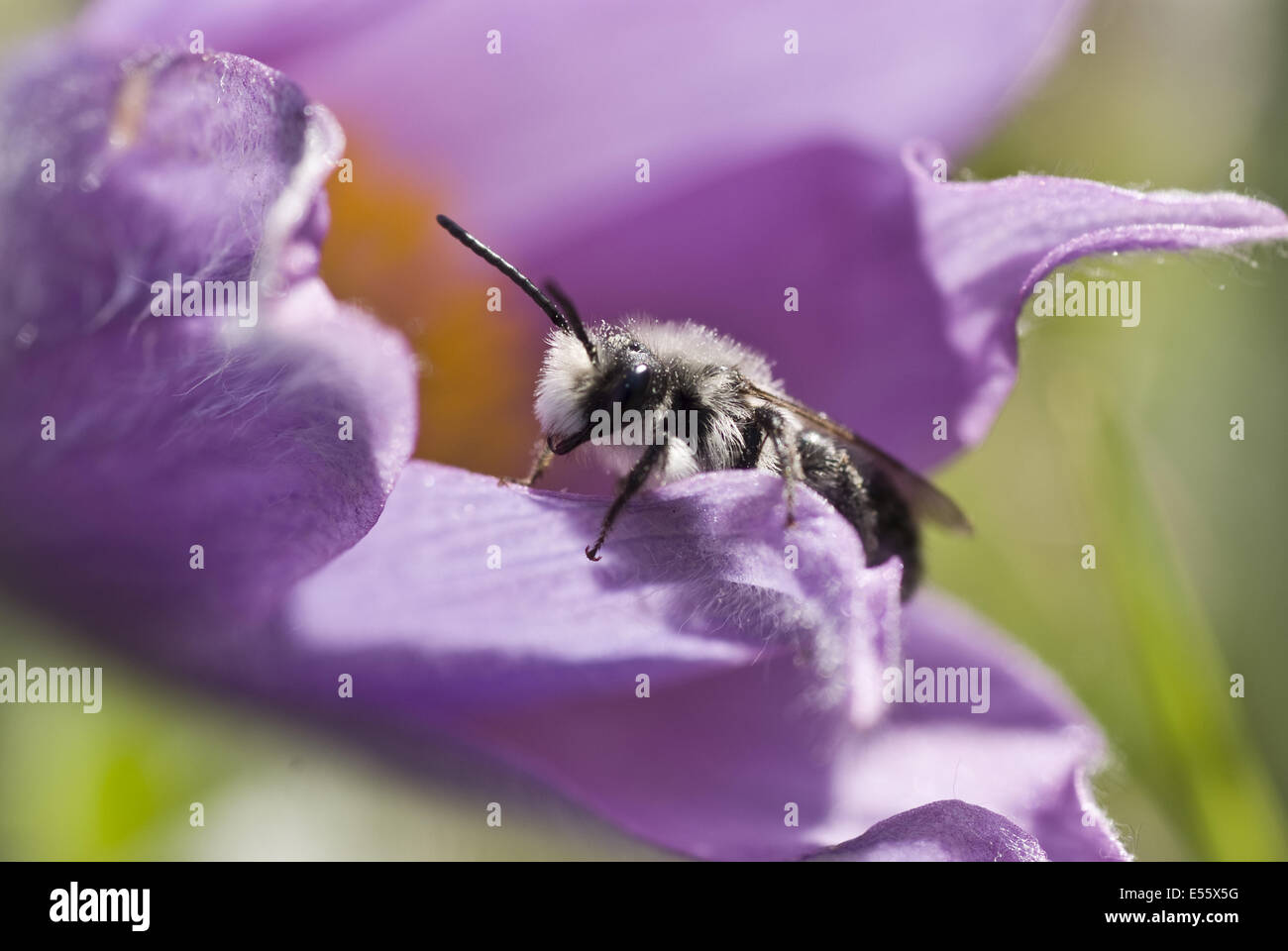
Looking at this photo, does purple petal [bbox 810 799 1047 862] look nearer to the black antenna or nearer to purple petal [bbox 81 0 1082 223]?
the black antenna

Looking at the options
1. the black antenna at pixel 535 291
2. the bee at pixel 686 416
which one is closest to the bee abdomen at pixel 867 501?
the bee at pixel 686 416

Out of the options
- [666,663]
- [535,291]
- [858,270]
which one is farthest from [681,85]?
[666,663]

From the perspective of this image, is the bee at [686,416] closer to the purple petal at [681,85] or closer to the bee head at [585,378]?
the bee head at [585,378]

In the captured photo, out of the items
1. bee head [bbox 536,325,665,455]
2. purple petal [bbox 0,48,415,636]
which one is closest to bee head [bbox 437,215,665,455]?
bee head [bbox 536,325,665,455]

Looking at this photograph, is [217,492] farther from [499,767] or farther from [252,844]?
[252,844]

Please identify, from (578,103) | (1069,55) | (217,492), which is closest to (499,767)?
(217,492)
